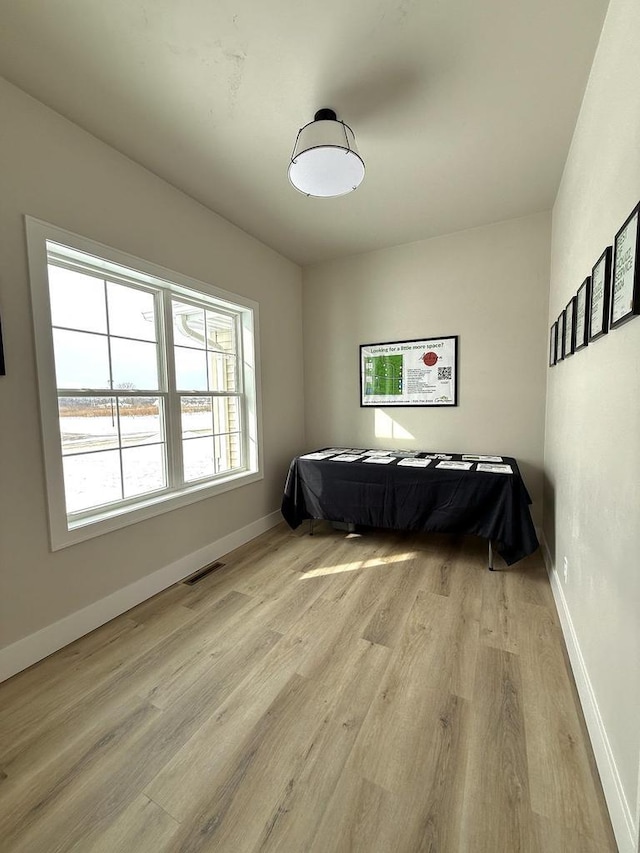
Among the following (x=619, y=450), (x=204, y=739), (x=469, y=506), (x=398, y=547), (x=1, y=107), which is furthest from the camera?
(x=398, y=547)

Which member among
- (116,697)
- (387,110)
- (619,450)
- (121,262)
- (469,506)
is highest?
(387,110)

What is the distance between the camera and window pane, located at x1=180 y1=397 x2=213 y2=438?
2.65m

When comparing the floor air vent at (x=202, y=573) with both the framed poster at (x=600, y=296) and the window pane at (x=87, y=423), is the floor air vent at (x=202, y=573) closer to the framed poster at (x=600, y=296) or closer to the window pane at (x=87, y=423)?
the window pane at (x=87, y=423)

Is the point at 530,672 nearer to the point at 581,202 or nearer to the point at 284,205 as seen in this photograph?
the point at 581,202

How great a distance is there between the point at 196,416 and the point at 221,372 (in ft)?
1.54

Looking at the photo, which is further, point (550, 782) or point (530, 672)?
point (530, 672)

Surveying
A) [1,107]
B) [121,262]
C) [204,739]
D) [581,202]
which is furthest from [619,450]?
[1,107]

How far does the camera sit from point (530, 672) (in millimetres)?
1592

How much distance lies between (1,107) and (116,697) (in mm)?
2650

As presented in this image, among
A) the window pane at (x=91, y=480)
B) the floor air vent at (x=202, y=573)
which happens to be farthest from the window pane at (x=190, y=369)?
the floor air vent at (x=202, y=573)

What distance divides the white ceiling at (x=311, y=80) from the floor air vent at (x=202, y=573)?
2693mm

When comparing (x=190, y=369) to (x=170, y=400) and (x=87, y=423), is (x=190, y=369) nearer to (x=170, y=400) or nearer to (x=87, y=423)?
(x=170, y=400)

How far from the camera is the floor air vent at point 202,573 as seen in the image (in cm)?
247

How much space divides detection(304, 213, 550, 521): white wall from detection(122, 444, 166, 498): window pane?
6.02ft
